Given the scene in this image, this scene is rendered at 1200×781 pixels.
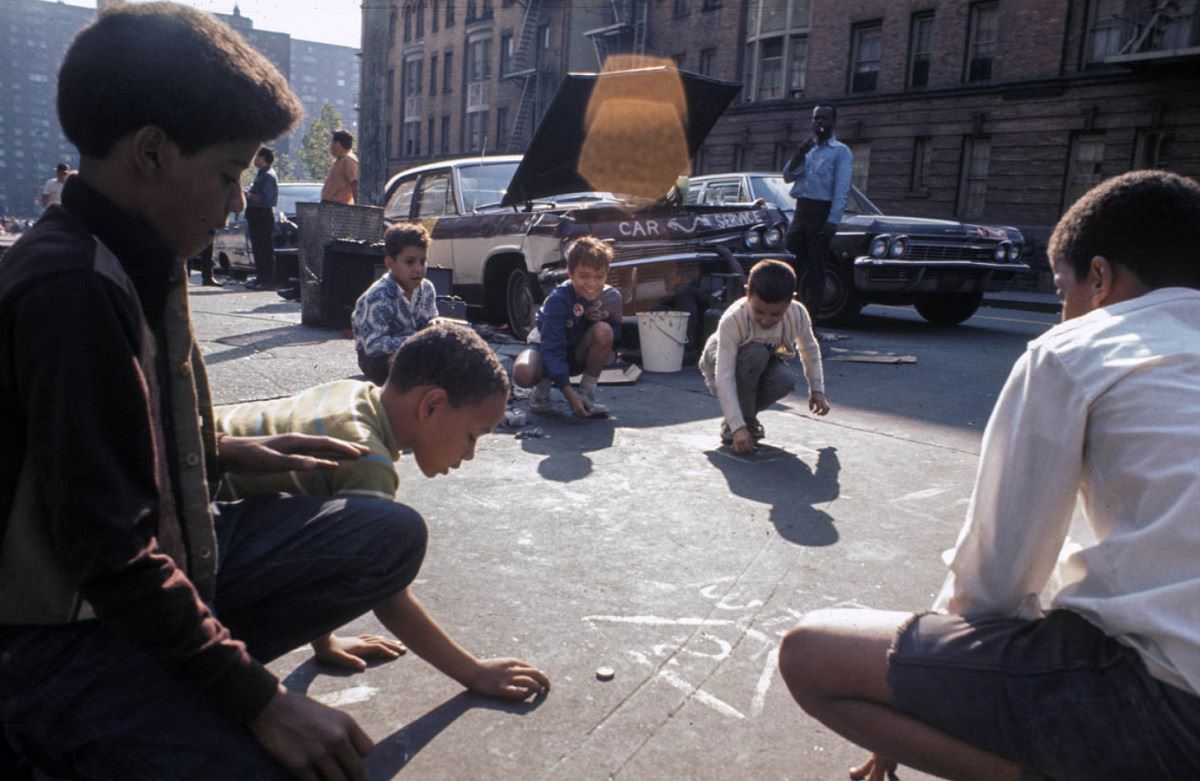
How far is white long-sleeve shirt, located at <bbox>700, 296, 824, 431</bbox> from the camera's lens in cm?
477

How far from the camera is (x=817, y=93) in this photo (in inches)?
1065

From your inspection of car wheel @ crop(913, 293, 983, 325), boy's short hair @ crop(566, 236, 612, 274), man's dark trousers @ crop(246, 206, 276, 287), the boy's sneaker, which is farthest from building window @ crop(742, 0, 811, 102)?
the boy's sneaker

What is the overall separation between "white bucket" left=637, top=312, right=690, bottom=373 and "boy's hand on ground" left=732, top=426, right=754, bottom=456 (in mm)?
2467

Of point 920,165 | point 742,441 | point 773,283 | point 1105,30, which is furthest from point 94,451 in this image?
point 920,165

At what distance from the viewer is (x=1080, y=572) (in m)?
1.59

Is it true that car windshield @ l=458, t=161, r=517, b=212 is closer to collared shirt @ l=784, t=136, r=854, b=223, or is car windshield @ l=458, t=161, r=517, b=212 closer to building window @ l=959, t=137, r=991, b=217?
collared shirt @ l=784, t=136, r=854, b=223

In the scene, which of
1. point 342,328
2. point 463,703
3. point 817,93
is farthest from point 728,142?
point 463,703

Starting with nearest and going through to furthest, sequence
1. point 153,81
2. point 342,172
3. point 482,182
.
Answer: point 153,81 < point 482,182 < point 342,172

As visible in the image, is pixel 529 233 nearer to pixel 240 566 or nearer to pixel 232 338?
pixel 232 338

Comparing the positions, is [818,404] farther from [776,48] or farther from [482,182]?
[776,48]

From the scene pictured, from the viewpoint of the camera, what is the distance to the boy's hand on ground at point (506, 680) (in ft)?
7.45

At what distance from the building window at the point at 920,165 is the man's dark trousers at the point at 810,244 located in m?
17.3

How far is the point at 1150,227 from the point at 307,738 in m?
1.72

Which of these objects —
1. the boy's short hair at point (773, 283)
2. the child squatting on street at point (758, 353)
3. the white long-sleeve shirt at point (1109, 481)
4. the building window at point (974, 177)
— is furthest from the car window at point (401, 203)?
the building window at point (974, 177)
